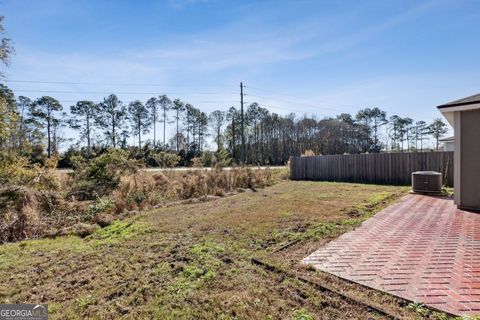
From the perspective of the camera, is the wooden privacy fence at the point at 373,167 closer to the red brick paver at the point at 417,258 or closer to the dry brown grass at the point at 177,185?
the dry brown grass at the point at 177,185

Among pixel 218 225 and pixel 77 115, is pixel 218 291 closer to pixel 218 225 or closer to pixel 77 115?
pixel 218 225

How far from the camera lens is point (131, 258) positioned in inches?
151

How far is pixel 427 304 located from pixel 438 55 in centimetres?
1104

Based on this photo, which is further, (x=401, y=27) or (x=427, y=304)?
(x=401, y=27)

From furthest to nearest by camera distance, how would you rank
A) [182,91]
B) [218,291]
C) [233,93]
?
[233,93], [182,91], [218,291]

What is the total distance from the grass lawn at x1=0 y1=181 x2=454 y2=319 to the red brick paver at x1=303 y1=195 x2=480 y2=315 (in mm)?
267

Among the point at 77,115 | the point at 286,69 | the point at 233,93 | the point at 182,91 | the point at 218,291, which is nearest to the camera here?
the point at 218,291

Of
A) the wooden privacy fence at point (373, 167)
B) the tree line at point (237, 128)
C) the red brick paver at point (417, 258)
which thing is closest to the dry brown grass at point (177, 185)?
the wooden privacy fence at point (373, 167)

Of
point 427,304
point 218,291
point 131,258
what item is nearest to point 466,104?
point 427,304

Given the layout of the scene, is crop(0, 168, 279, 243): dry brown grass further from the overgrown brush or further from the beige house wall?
the beige house wall

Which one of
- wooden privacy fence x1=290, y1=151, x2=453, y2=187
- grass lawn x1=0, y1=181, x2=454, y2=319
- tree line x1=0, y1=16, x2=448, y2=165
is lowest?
grass lawn x1=0, y1=181, x2=454, y2=319

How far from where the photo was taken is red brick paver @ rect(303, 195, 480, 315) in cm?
254

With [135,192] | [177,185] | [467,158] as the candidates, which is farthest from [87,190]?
[467,158]

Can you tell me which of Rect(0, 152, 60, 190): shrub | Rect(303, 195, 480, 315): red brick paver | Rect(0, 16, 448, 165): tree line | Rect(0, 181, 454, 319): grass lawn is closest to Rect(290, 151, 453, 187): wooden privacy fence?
Rect(303, 195, 480, 315): red brick paver
